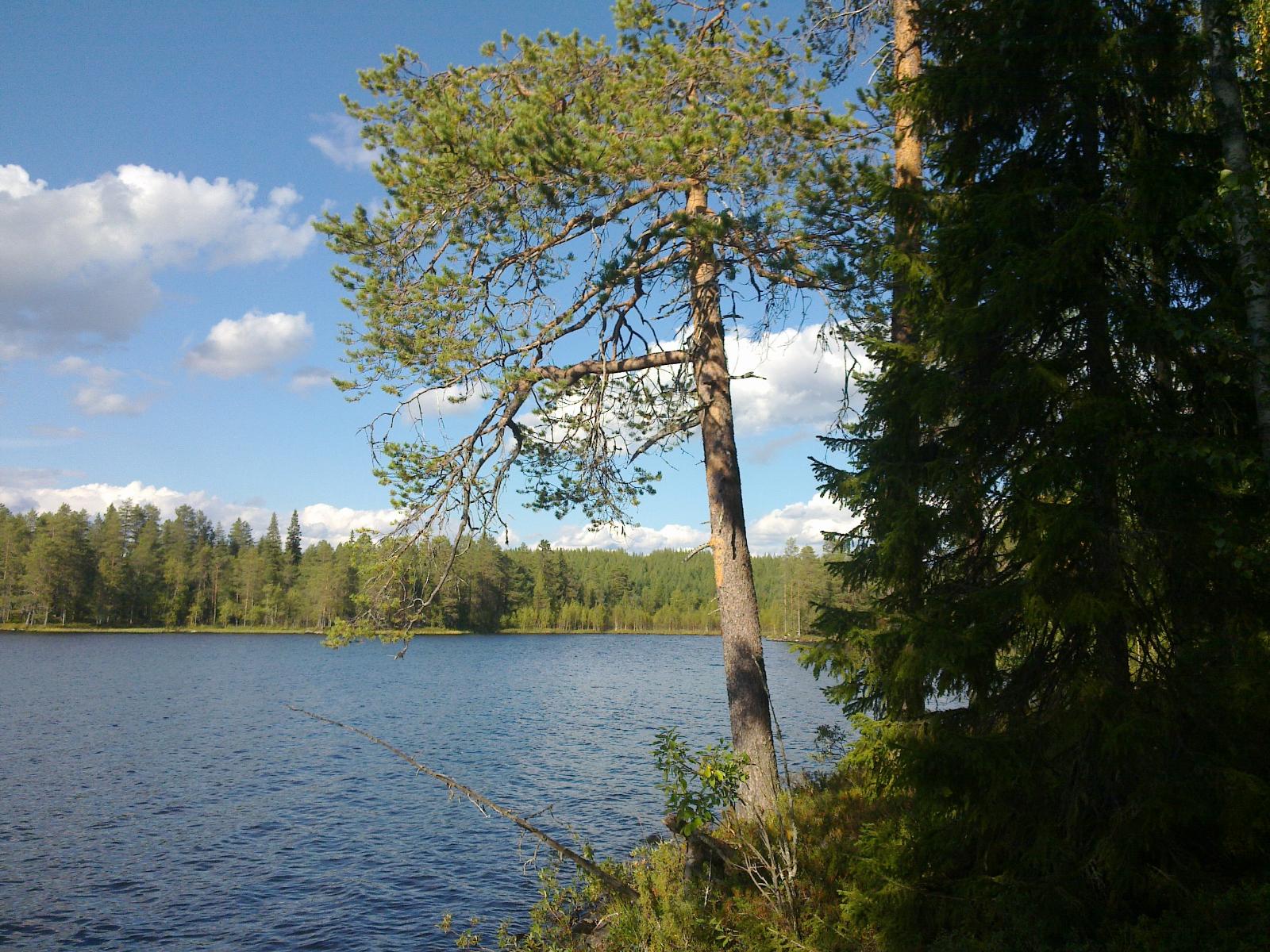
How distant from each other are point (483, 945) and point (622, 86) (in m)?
10.5

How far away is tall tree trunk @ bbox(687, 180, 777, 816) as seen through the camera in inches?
357

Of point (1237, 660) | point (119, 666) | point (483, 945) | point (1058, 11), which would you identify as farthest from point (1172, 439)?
point (119, 666)

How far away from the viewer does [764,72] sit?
29.6ft

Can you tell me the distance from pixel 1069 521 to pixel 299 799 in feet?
57.4

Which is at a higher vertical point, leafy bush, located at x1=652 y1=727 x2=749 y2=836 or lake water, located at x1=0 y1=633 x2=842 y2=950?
leafy bush, located at x1=652 y1=727 x2=749 y2=836

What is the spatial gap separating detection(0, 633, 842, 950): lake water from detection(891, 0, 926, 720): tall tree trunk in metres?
8.23

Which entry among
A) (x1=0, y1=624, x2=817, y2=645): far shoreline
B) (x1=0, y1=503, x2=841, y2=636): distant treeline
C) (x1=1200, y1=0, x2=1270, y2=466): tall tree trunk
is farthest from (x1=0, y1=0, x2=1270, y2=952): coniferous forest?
(x1=0, y1=624, x2=817, y2=645): far shoreline

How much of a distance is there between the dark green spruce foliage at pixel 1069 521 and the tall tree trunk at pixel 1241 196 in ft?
0.45

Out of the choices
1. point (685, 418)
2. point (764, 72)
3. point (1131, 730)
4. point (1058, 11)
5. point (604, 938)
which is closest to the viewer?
point (1131, 730)

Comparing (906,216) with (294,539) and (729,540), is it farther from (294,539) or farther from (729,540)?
(294,539)

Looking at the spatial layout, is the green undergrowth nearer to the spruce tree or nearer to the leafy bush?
the leafy bush

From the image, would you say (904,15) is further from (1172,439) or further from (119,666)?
(119,666)

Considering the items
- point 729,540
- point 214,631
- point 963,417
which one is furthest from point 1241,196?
point 214,631

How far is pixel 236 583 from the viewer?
92.2 metres
